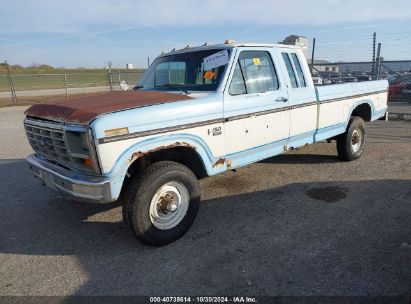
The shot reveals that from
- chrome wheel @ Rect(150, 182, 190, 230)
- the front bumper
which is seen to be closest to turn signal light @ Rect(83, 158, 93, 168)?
the front bumper

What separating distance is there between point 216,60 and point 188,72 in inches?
19.5

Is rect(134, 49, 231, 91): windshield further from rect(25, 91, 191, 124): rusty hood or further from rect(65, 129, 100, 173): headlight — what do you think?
rect(65, 129, 100, 173): headlight

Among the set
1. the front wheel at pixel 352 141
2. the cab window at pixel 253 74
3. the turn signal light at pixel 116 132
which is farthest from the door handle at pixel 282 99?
the turn signal light at pixel 116 132

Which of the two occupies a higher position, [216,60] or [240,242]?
[216,60]

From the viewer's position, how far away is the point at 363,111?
22.6 feet

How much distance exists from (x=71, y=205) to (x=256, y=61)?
3.21 meters

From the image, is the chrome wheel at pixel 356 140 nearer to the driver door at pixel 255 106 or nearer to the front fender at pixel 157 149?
the driver door at pixel 255 106

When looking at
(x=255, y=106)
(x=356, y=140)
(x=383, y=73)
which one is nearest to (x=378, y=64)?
(x=383, y=73)

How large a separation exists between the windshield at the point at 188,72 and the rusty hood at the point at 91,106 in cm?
51

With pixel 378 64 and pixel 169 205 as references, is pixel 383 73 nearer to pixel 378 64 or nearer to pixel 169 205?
pixel 378 64

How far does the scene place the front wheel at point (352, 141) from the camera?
20.6 ft

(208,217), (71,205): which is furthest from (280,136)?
(71,205)

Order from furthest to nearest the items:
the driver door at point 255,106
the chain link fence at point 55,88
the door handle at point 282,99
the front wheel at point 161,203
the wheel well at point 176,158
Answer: the chain link fence at point 55,88 → the door handle at point 282,99 → the driver door at point 255,106 → the wheel well at point 176,158 → the front wheel at point 161,203

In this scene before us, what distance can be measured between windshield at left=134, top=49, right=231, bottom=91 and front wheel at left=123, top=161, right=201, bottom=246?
1.18m
